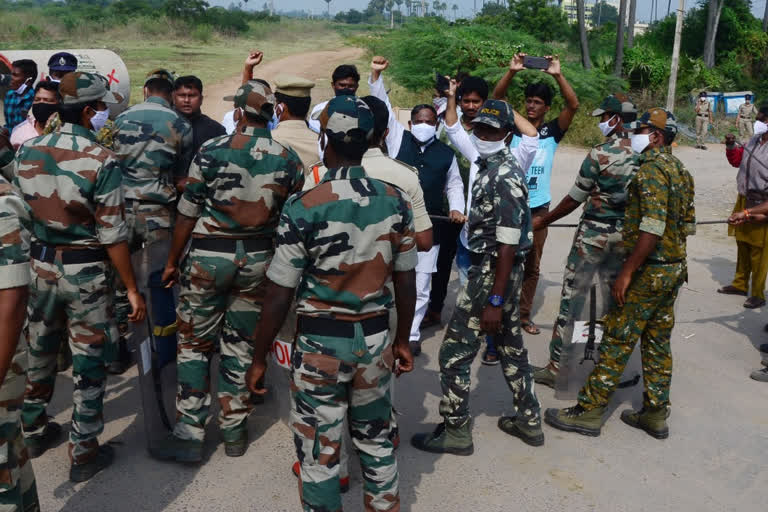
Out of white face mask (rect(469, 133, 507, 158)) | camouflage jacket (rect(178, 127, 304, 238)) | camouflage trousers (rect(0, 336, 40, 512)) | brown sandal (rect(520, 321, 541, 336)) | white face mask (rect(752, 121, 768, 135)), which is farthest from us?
white face mask (rect(752, 121, 768, 135))

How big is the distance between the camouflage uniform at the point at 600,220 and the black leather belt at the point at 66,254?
3.11 m

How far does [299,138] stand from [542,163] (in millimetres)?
2337

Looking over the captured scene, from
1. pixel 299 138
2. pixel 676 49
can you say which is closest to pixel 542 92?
pixel 299 138

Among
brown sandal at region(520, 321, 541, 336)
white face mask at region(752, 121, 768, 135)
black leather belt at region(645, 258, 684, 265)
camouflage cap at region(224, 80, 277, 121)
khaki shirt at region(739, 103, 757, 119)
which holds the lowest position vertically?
brown sandal at region(520, 321, 541, 336)

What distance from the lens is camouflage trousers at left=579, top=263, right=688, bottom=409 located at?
14.1 feet

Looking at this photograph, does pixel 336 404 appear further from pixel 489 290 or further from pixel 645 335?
pixel 645 335

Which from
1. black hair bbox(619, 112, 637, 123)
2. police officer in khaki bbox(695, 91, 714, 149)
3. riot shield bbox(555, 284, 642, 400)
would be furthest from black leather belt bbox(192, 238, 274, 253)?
police officer in khaki bbox(695, 91, 714, 149)

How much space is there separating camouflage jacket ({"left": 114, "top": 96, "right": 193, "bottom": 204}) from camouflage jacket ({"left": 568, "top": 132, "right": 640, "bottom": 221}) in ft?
9.05

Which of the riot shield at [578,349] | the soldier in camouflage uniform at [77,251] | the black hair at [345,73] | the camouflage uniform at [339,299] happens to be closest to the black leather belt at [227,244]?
the soldier in camouflage uniform at [77,251]

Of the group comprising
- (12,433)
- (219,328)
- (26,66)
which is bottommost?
(219,328)

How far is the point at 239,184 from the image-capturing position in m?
3.74

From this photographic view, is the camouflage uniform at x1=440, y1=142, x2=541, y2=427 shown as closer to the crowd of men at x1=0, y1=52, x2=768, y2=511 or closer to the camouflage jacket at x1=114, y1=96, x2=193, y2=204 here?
Answer: the crowd of men at x1=0, y1=52, x2=768, y2=511

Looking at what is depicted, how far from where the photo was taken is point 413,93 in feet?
62.6

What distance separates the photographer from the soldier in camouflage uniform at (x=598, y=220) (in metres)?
4.75
